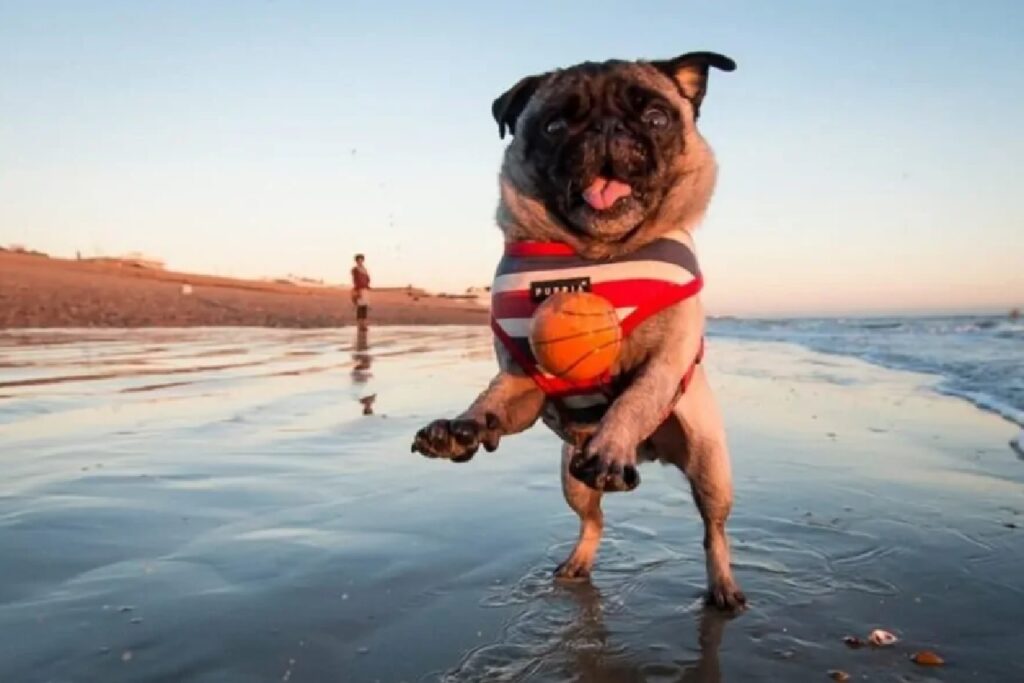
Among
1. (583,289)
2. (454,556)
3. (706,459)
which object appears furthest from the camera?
(454,556)

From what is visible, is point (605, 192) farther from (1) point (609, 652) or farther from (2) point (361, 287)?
(2) point (361, 287)

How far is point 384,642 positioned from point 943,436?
5963 millimetres

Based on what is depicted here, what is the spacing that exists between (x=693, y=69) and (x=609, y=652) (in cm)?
252

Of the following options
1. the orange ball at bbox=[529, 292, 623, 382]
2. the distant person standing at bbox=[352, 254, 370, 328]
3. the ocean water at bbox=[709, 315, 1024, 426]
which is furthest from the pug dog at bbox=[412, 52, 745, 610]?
the distant person standing at bbox=[352, 254, 370, 328]

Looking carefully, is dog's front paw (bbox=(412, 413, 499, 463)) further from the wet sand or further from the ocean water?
the ocean water

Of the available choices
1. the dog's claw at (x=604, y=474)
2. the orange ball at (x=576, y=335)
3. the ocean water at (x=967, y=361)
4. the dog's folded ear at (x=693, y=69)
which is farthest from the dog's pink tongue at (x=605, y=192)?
the ocean water at (x=967, y=361)

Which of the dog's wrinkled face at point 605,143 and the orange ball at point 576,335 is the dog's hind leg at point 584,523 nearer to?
the orange ball at point 576,335

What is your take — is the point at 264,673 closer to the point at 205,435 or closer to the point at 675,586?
the point at 675,586

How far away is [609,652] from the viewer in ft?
9.84

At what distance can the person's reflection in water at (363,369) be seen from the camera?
8.91 meters

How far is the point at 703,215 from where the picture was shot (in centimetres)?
396

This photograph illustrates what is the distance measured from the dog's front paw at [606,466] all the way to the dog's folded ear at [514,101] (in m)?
1.69

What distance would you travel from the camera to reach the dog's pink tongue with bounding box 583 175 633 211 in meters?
3.61

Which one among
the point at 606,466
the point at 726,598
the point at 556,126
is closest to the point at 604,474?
the point at 606,466
